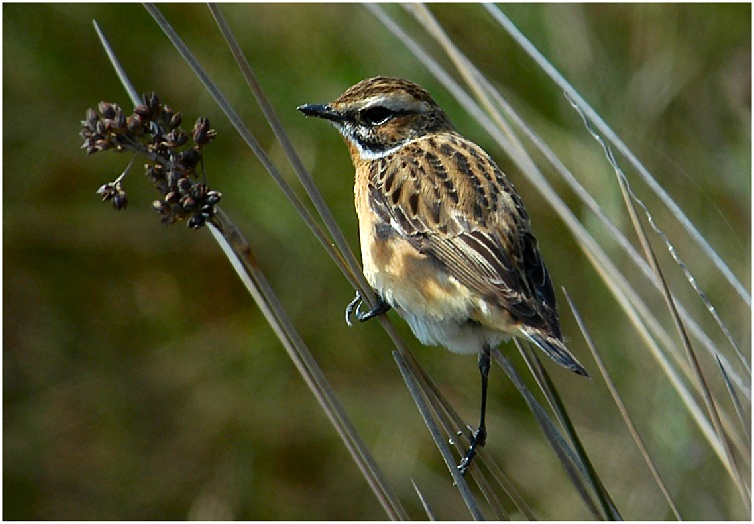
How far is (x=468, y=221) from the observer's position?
→ 3303mm

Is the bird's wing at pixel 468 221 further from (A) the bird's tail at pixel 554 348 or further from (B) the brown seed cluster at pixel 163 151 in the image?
(B) the brown seed cluster at pixel 163 151

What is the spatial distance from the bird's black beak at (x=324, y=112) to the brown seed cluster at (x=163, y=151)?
1181 mm

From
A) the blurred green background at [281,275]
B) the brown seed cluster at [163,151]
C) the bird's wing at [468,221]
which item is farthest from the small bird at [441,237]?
the blurred green background at [281,275]

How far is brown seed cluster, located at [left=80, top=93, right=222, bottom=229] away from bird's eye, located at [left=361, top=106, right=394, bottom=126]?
137 cm

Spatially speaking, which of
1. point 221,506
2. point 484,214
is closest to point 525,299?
point 484,214

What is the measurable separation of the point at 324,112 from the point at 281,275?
1.72 meters

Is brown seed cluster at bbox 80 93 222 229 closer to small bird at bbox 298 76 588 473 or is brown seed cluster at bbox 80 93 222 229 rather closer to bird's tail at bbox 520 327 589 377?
small bird at bbox 298 76 588 473

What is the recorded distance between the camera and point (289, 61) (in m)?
5.12

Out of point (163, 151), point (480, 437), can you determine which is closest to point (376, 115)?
point (480, 437)


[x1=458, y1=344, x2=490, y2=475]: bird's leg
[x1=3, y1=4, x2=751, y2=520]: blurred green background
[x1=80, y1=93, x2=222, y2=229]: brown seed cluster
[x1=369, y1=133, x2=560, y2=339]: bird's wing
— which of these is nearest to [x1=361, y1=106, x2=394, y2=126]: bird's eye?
[x1=369, y1=133, x2=560, y2=339]: bird's wing

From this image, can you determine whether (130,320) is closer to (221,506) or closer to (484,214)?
(221,506)

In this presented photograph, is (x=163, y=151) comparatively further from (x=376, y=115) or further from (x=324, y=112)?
(x=376, y=115)

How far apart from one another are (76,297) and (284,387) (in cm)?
127

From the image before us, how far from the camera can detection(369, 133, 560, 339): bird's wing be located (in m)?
3.12
